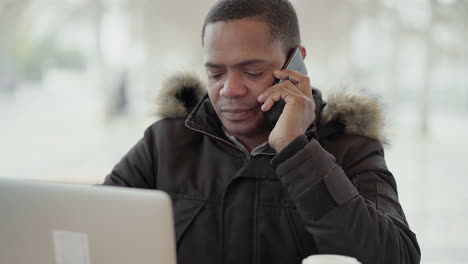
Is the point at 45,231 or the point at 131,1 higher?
the point at 131,1

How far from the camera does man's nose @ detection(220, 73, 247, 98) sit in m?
1.31

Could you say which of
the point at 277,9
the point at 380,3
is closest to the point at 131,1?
the point at 380,3

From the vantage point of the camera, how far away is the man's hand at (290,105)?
1245 mm

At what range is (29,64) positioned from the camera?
3.85m

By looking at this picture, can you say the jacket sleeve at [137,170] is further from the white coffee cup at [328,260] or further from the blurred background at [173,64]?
the blurred background at [173,64]

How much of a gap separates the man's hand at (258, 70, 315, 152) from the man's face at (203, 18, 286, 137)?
0.04m

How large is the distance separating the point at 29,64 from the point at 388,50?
2.54m

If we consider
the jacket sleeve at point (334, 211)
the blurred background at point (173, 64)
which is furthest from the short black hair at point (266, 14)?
the blurred background at point (173, 64)

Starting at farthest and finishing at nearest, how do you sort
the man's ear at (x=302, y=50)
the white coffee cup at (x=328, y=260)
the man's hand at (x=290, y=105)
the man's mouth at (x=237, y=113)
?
1. the man's ear at (x=302, y=50)
2. the man's mouth at (x=237, y=113)
3. the man's hand at (x=290, y=105)
4. the white coffee cup at (x=328, y=260)

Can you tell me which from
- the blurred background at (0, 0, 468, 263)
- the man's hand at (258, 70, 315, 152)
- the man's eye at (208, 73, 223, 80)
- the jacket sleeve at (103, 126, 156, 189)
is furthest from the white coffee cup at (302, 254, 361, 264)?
the blurred background at (0, 0, 468, 263)

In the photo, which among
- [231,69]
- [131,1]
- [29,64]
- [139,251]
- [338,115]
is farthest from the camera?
[29,64]

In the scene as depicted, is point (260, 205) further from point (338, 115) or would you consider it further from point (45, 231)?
point (45, 231)

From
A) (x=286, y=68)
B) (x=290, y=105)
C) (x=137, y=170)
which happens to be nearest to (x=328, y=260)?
(x=290, y=105)

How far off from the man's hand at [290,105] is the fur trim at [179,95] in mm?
319
